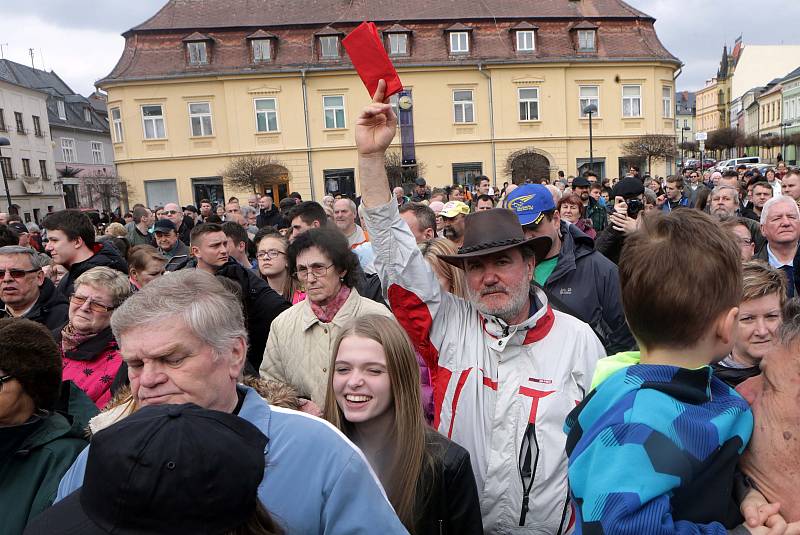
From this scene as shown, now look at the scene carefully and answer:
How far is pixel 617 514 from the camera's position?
1.29m

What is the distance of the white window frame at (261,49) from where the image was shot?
A: 3027cm

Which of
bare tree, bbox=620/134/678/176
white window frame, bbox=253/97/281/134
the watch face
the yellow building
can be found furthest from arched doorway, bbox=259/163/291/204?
bare tree, bbox=620/134/678/176

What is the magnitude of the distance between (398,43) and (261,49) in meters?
7.19

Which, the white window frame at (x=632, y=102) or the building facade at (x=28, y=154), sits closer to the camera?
the white window frame at (x=632, y=102)

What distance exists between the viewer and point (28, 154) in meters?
38.6

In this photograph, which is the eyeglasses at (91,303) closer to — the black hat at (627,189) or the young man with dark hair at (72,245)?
the young man with dark hair at (72,245)

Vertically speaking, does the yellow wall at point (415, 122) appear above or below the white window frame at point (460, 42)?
below

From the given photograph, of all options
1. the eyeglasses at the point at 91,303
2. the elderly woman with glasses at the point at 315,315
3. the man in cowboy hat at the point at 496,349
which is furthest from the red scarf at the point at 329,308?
the eyeglasses at the point at 91,303

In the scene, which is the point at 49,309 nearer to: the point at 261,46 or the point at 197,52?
the point at 261,46

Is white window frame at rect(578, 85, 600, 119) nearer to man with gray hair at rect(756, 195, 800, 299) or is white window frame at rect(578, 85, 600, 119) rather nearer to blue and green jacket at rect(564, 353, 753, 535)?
man with gray hair at rect(756, 195, 800, 299)

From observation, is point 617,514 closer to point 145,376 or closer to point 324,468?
point 324,468

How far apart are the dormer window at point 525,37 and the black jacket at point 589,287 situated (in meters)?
30.1

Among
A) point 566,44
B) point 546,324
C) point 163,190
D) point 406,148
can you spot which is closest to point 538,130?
point 566,44

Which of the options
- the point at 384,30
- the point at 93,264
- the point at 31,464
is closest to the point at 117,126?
the point at 384,30
